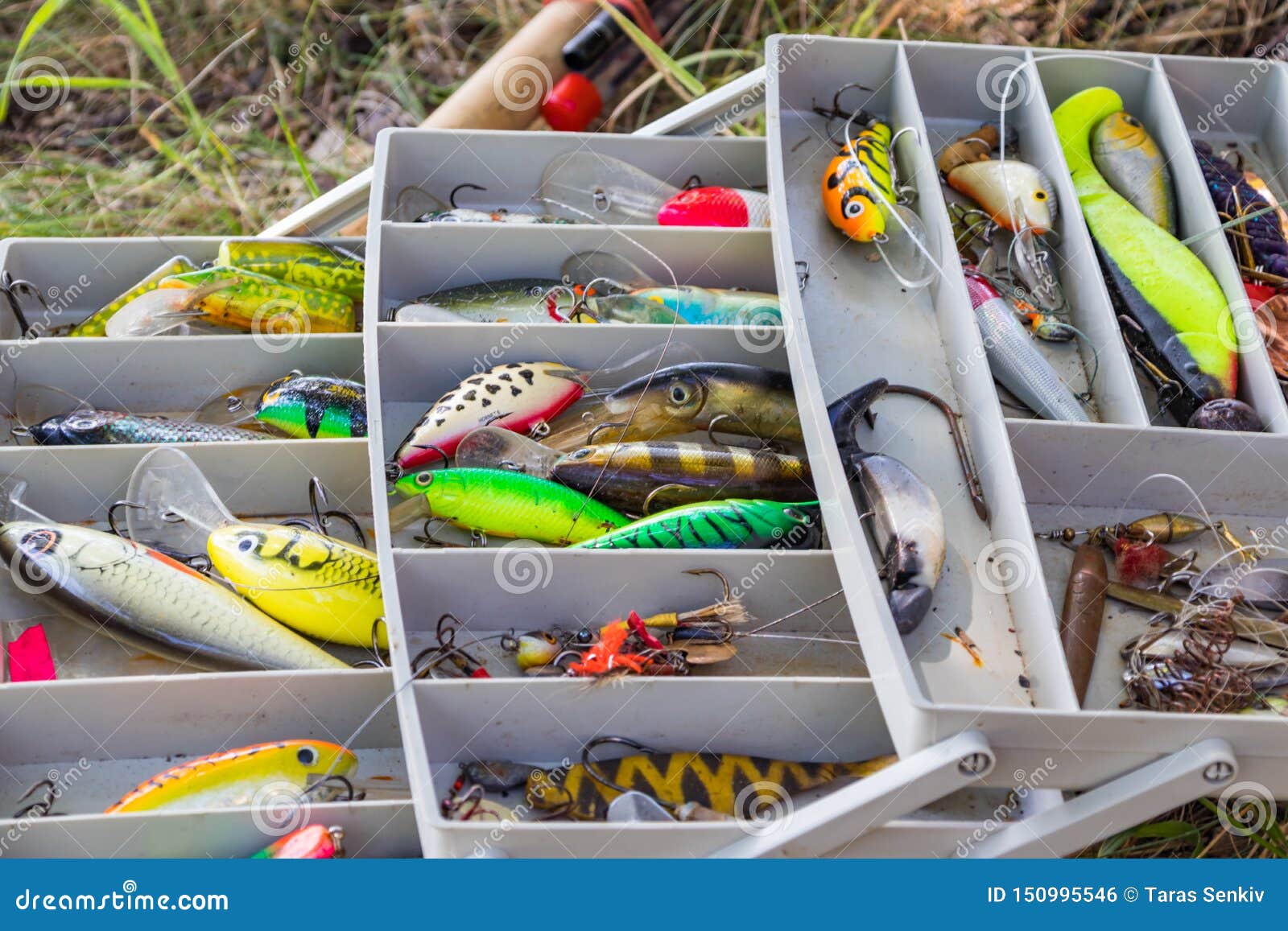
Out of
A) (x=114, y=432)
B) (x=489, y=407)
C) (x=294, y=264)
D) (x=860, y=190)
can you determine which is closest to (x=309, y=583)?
(x=489, y=407)

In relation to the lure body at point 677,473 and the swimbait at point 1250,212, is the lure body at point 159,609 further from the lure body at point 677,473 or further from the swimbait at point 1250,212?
the swimbait at point 1250,212

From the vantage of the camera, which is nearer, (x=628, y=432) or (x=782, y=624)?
(x=782, y=624)

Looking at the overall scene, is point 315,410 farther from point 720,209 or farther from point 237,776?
point 720,209

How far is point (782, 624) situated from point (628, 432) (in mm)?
740

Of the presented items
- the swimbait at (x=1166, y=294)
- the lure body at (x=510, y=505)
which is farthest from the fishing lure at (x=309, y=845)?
the swimbait at (x=1166, y=294)

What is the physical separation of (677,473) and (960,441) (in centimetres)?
82

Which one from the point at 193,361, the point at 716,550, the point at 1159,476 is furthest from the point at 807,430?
the point at 193,361

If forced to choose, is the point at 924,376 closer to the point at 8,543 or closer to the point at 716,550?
the point at 716,550

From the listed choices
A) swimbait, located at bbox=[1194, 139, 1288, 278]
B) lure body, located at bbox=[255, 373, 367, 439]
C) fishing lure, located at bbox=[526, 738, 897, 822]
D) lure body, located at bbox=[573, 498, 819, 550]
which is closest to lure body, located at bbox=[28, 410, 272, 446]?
lure body, located at bbox=[255, 373, 367, 439]

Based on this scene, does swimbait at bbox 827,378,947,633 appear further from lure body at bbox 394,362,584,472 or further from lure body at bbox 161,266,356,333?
lure body at bbox 161,266,356,333

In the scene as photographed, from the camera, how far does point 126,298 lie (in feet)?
13.3

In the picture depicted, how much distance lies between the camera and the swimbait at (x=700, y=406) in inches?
139

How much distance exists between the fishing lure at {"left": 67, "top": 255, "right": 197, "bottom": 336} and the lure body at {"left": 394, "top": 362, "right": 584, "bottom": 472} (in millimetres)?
1154

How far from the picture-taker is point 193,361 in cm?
390
